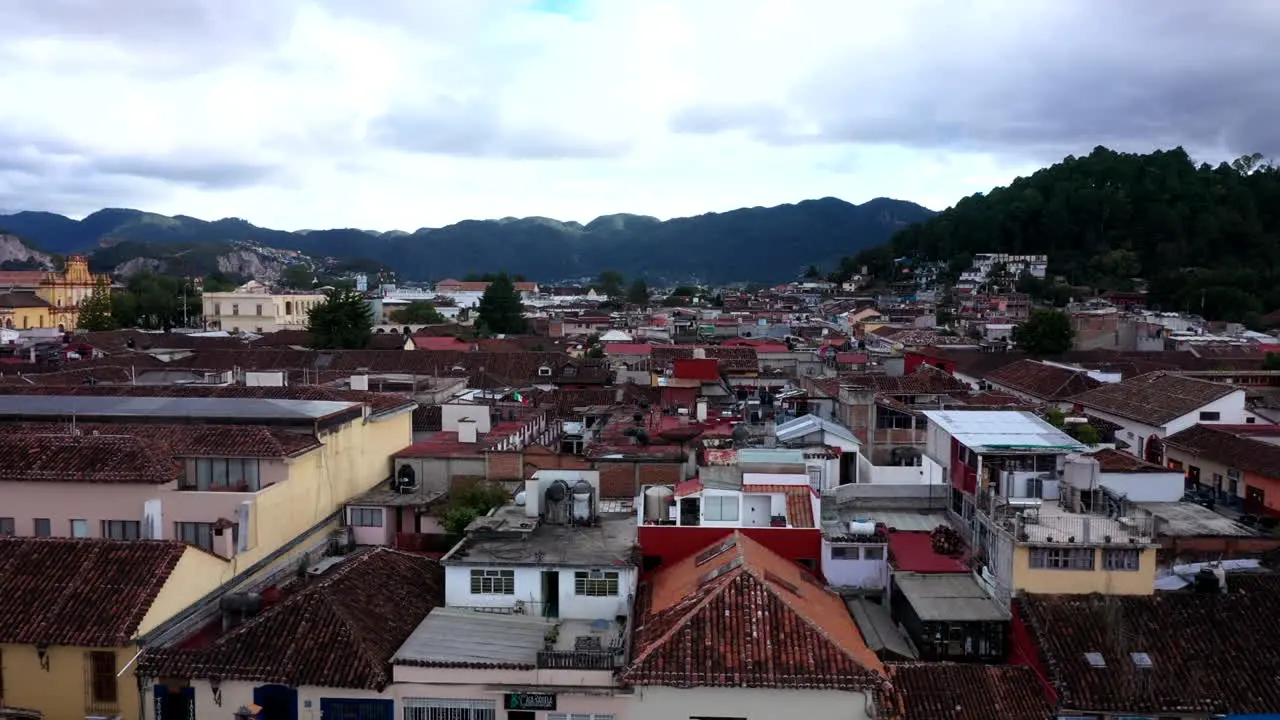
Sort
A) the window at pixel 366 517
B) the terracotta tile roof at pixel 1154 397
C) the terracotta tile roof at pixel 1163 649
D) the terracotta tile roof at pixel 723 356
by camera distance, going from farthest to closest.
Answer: the terracotta tile roof at pixel 723 356 → the terracotta tile roof at pixel 1154 397 → the window at pixel 366 517 → the terracotta tile roof at pixel 1163 649

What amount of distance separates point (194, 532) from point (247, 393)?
10.00 metres

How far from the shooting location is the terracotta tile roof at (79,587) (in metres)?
13.7

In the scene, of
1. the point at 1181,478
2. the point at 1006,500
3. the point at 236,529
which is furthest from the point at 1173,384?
the point at 236,529

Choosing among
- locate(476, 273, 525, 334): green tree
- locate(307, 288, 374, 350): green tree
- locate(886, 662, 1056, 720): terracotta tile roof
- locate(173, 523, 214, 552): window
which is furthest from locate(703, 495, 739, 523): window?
locate(476, 273, 525, 334): green tree

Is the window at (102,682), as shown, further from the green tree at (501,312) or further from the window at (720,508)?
the green tree at (501,312)

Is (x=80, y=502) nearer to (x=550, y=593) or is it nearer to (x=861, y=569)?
(x=550, y=593)

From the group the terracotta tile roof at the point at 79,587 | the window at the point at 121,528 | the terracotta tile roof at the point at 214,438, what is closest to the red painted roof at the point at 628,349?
the terracotta tile roof at the point at 214,438

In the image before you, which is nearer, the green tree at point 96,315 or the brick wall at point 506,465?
the brick wall at point 506,465

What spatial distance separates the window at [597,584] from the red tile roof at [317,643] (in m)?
2.47

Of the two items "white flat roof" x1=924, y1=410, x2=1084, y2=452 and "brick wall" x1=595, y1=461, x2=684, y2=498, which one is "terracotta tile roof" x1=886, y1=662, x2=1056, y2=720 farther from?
"brick wall" x1=595, y1=461, x2=684, y2=498

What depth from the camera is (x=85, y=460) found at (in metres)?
18.1

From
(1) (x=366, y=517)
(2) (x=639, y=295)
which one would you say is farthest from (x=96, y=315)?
(1) (x=366, y=517)

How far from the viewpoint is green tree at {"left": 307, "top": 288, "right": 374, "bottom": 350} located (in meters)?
61.7

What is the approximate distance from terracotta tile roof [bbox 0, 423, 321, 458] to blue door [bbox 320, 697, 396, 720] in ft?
23.2
